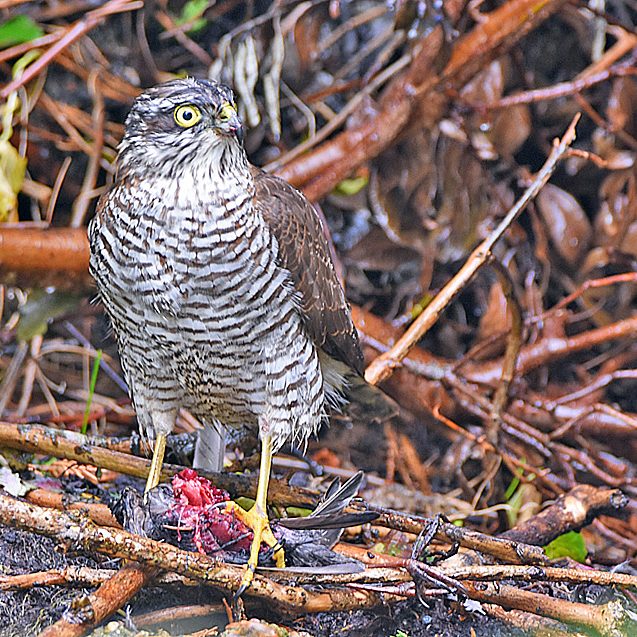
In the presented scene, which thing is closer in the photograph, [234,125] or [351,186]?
[234,125]

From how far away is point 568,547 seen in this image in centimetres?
265

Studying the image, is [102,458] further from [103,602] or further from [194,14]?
[194,14]

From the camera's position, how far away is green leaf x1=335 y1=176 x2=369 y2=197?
163 inches

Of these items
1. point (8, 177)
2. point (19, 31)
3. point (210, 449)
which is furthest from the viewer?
point (19, 31)

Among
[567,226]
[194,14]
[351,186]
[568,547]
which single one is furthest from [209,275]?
[194,14]

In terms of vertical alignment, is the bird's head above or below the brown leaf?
above

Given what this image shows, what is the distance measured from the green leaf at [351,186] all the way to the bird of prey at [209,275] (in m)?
1.64

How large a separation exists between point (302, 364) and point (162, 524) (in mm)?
595

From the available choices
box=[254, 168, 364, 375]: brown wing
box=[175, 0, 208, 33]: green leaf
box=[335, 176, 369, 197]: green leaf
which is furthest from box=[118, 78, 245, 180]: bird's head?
box=[175, 0, 208, 33]: green leaf

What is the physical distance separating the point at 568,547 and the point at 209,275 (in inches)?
53.8

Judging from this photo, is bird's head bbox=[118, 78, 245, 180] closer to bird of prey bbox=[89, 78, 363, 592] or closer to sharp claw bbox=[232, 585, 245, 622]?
bird of prey bbox=[89, 78, 363, 592]

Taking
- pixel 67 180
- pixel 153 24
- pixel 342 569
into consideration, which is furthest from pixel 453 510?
pixel 153 24

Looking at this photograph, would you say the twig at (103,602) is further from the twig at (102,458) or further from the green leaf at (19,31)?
the green leaf at (19,31)

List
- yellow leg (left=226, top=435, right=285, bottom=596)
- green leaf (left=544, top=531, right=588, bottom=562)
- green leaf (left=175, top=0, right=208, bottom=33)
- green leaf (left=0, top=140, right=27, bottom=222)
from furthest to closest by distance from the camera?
green leaf (left=175, top=0, right=208, bottom=33) < green leaf (left=0, top=140, right=27, bottom=222) < green leaf (left=544, top=531, right=588, bottom=562) < yellow leg (left=226, top=435, right=285, bottom=596)
